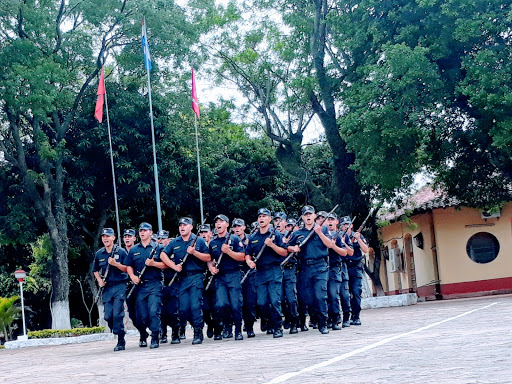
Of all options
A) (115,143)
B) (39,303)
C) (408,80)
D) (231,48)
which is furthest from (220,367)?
(39,303)

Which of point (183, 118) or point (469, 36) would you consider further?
point (183, 118)

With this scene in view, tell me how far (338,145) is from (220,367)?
22071mm

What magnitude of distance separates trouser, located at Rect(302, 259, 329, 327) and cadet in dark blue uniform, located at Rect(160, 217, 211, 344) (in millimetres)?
1694

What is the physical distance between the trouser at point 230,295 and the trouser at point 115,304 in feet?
5.24

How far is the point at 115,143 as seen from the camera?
33.0 metres

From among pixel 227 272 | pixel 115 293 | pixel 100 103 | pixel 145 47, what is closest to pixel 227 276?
pixel 227 272

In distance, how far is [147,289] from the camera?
50.1ft

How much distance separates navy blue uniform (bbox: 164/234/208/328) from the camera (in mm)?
14992

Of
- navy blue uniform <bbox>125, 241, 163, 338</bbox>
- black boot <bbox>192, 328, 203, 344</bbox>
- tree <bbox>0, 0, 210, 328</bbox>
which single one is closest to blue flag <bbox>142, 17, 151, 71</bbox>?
tree <bbox>0, 0, 210, 328</bbox>

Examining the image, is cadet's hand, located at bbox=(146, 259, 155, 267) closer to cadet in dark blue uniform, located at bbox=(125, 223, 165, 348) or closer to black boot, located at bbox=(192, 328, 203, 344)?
cadet in dark blue uniform, located at bbox=(125, 223, 165, 348)

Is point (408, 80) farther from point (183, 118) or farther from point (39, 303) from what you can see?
point (39, 303)

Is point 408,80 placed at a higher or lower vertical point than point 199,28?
lower

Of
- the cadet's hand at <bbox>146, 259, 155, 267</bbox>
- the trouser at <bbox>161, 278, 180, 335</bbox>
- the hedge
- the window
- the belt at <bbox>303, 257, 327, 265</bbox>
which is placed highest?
the window

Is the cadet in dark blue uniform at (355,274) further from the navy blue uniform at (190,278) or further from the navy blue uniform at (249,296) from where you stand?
the navy blue uniform at (190,278)
